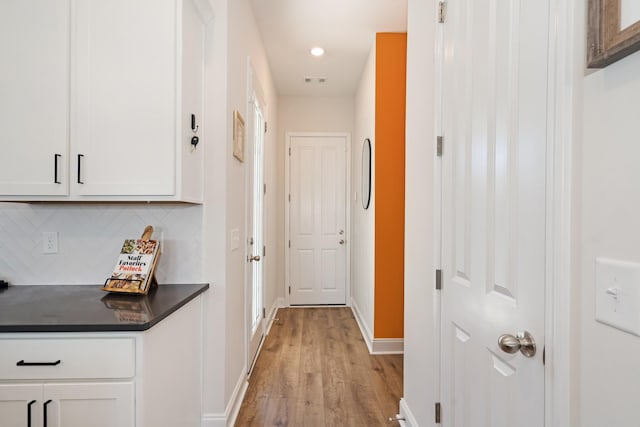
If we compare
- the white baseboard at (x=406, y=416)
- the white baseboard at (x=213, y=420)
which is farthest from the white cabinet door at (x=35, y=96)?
the white baseboard at (x=406, y=416)

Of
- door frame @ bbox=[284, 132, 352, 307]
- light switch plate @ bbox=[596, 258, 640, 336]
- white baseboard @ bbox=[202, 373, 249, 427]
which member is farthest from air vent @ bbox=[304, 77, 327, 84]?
light switch plate @ bbox=[596, 258, 640, 336]

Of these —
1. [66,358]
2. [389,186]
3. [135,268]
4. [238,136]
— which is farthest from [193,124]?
[389,186]

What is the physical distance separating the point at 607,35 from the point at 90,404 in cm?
175

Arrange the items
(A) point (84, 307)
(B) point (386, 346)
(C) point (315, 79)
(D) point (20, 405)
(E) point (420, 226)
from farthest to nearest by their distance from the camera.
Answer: (C) point (315, 79), (B) point (386, 346), (E) point (420, 226), (A) point (84, 307), (D) point (20, 405)

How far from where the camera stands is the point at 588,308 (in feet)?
2.28

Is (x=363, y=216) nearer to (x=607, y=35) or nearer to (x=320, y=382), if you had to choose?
(x=320, y=382)

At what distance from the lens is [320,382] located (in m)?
Result: 2.54

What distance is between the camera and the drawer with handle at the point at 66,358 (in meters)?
1.17

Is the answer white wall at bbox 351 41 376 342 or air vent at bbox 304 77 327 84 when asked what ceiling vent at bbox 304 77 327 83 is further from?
white wall at bbox 351 41 376 342

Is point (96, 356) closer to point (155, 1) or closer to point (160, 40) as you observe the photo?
point (160, 40)

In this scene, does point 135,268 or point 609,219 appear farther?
point 135,268

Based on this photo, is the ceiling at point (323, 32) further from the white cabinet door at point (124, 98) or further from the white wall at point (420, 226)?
the white cabinet door at point (124, 98)

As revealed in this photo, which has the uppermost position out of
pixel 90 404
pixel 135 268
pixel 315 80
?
pixel 315 80

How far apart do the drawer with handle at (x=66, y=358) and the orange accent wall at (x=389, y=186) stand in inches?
87.8
